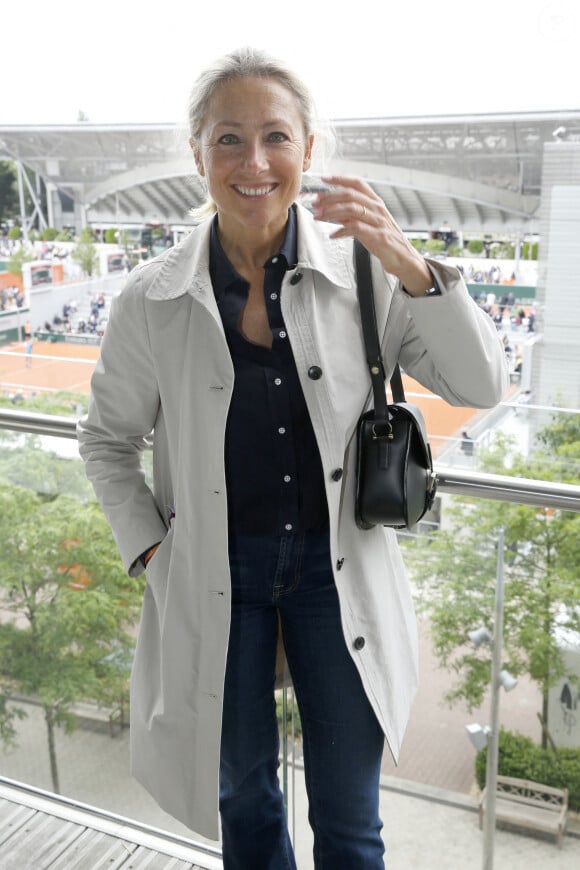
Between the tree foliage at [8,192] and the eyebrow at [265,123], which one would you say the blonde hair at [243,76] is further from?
the tree foliage at [8,192]

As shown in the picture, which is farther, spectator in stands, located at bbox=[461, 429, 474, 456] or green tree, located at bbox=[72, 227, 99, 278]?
green tree, located at bbox=[72, 227, 99, 278]

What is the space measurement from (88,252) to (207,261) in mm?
4264

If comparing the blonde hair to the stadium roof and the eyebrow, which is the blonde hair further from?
the stadium roof

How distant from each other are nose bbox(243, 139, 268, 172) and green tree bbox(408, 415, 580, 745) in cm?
117

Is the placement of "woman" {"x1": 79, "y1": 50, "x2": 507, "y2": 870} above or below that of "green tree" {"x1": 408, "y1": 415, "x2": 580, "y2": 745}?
above

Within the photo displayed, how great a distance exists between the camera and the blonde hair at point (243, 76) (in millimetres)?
1290

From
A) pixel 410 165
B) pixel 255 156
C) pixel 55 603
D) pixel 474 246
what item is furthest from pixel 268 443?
pixel 410 165

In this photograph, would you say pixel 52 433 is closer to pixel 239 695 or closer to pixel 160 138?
pixel 239 695

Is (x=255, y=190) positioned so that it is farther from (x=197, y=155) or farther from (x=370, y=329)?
(x=370, y=329)

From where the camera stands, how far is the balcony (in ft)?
6.93

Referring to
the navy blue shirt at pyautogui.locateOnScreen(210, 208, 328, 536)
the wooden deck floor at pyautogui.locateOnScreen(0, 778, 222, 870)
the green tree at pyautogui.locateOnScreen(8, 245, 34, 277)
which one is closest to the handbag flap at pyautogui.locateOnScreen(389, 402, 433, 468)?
the navy blue shirt at pyautogui.locateOnScreen(210, 208, 328, 536)

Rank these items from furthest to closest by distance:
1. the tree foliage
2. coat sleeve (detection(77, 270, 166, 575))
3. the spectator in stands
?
1. the tree foliage
2. the spectator in stands
3. coat sleeve (detection(77, 270, 166, 575))

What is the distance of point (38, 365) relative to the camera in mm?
6824

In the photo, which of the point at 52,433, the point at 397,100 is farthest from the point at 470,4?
the point at 52,433
